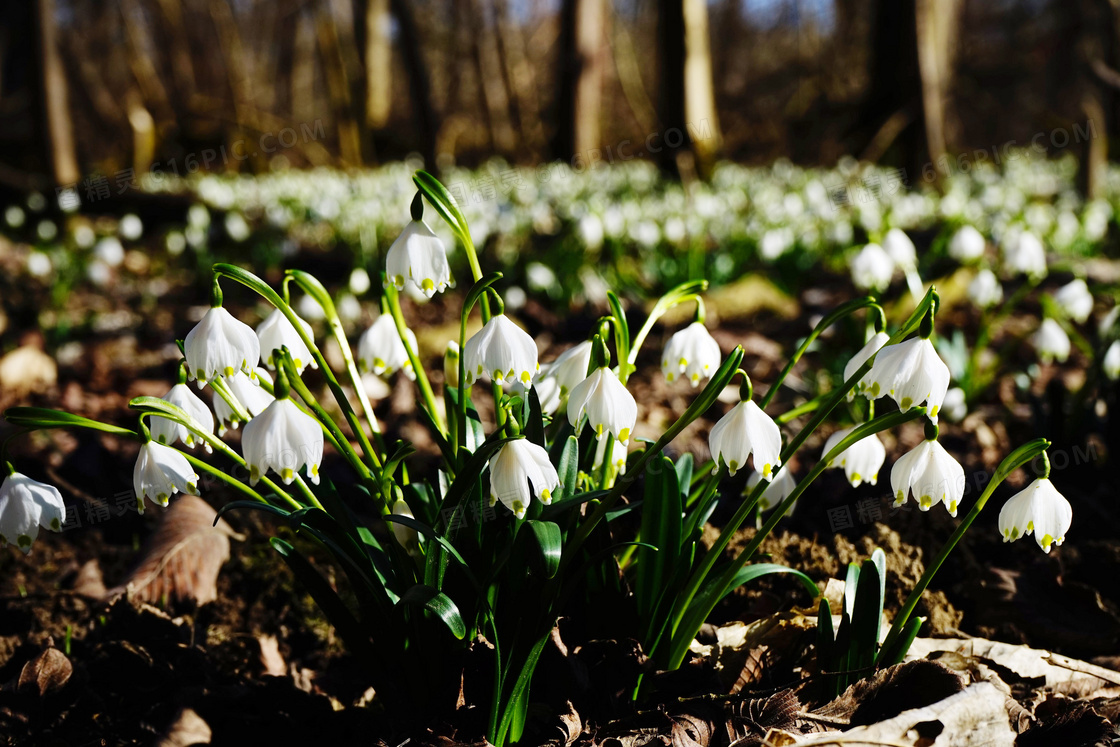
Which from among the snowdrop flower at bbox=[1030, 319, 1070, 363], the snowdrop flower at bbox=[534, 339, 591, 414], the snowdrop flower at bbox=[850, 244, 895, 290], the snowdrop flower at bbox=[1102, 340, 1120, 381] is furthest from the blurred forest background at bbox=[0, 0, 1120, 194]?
the snowdrop flower at bbox=[534, 339, 591, 414]

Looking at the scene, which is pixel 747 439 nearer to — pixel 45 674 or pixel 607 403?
pixel 607 403

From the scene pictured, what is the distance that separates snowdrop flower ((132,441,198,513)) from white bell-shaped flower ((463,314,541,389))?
0.44 meters

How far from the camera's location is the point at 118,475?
2.62 m

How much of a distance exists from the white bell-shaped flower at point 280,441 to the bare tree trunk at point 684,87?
27.4 feet

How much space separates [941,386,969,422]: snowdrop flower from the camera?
2.84 meters

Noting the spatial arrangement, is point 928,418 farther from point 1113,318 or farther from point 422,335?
point 422,335

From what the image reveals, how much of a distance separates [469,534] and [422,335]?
9.28 feet

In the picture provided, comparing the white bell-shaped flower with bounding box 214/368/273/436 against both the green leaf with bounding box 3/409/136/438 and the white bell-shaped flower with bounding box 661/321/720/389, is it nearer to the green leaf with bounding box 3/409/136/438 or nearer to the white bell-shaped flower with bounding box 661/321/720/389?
the green leaf with bounding box 3/409/136/438

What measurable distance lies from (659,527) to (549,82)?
908 inches

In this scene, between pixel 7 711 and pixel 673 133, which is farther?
pixel 673 133

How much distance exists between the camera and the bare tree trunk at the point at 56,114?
6949mm

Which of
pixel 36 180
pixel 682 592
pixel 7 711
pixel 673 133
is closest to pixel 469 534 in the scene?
pixel 682 592

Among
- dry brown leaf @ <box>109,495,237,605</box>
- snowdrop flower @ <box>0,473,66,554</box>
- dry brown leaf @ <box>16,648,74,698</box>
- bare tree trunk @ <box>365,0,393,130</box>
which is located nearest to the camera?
snowdrop flower @ <box>0,473,66,554</box>

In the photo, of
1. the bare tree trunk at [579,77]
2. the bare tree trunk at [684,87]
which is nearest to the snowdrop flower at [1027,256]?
the bare tree trunk at [684,87]
